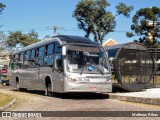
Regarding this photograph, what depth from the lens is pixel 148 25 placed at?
2068 inches

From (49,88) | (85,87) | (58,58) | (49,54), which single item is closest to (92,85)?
(85,87)

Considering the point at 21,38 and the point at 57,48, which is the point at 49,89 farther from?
the point at 21,38

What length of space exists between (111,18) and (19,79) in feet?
99.7

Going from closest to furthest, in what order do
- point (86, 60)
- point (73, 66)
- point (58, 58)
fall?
point (73, 66)
point (86, 60)
point (58, 58)

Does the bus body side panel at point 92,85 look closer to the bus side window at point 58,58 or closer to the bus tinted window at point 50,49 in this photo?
the bus side window at point 58,58

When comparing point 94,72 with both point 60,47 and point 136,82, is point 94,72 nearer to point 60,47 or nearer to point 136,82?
point 60,47

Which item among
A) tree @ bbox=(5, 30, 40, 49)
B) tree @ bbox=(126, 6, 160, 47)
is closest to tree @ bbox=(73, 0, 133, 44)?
tree @ bbox=(126, 6, 160, 47)

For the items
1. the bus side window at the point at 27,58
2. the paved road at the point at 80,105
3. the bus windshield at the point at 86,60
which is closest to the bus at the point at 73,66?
the bus windshield at the point at 86,60

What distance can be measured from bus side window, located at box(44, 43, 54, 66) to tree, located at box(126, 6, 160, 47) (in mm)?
32972

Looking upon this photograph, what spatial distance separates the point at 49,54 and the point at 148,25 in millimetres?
34405

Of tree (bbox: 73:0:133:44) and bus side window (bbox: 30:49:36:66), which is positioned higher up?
tree (bbox: 73:0:133:44)

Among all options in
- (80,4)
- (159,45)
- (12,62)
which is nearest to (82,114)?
(12,62)

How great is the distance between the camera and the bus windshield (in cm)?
1802

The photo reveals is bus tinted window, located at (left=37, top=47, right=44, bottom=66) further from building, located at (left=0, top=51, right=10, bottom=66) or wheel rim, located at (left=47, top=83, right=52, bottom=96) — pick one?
building, located at (left=0, top=51, right=10, bottom=66)
